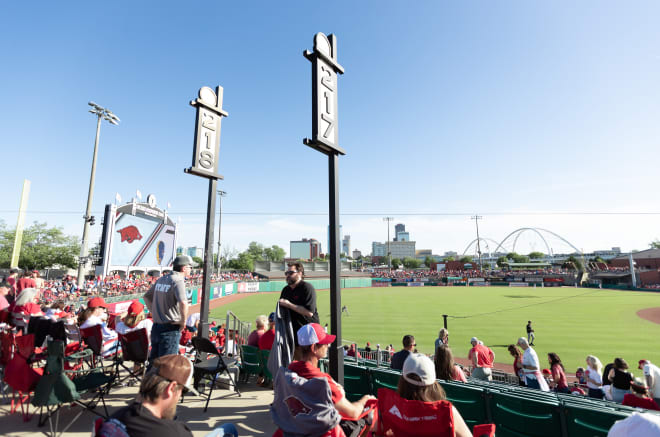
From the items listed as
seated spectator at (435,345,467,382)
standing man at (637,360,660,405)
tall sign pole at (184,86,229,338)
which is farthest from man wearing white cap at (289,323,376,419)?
standing man at (637,360,660,405)

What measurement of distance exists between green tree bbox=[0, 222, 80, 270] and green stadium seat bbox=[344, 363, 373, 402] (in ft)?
237

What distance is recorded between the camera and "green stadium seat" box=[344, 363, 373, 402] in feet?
15.0

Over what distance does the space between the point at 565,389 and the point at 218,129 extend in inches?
392

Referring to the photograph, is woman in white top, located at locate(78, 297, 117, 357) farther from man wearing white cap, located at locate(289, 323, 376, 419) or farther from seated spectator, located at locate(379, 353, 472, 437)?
seated spectator, located at locate(379, 353, 472, 437)

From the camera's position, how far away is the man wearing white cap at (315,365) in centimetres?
253

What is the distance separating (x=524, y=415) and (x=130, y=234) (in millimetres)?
43094

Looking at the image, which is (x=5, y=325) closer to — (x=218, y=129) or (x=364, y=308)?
(x=218, y=129)

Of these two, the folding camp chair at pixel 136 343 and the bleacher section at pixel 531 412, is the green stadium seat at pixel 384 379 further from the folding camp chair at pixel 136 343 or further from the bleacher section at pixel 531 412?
the folding camp chair at pixel 136 343

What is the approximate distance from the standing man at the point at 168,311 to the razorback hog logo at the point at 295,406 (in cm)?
258

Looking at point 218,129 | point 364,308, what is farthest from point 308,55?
point 364,308

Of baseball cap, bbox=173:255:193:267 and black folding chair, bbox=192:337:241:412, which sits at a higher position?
baseball cap, bbox=173:255:193:267

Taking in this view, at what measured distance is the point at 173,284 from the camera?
4.41 metres

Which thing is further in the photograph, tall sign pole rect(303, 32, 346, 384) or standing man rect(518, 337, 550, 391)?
standing man rect(518, 337, 550, 391)

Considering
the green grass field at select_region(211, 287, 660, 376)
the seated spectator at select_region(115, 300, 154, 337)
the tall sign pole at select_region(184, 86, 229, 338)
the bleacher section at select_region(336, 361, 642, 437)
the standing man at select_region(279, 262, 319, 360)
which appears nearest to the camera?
the bleacher section at select_region(336, 361, 642, 437)
